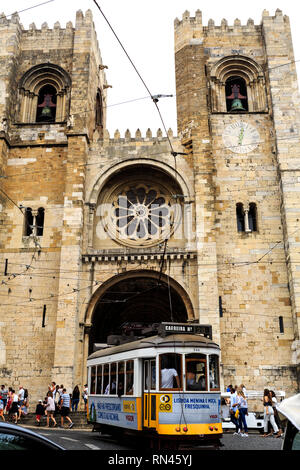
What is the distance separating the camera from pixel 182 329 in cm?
1013

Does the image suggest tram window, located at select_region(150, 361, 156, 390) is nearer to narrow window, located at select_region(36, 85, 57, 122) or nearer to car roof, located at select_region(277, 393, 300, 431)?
car roof, located at select_region(277, 393, 300, 431)

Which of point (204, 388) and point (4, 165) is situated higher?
point (4, 165)

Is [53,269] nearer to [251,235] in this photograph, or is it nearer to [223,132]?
[251,235]

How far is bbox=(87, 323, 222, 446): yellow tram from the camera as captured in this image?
345 inches

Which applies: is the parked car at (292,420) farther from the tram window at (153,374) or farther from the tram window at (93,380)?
the tram window at (93,380)

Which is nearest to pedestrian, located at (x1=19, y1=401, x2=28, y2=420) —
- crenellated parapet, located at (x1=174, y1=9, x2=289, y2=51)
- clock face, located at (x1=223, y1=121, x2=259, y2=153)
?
clock face, located at (x1=223, y1=121, x2=259, y2=153)

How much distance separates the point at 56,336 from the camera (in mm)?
A: 17688

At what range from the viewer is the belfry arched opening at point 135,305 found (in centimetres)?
1992

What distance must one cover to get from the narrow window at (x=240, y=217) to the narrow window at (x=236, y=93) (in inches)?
191

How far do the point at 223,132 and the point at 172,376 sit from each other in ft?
47.5

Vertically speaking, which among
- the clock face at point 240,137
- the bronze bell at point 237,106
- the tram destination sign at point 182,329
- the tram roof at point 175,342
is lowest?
the tram roof at point 175,342

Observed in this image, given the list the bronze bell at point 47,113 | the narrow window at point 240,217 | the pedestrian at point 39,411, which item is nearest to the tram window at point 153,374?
the pedestrian at point 39,411
